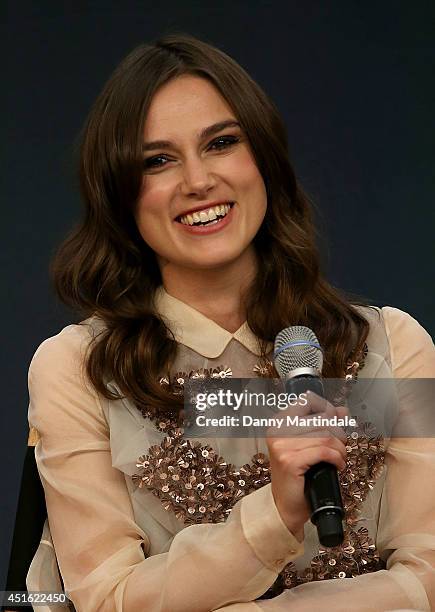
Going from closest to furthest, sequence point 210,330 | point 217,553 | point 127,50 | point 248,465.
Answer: point 217,553 → point 248,465 → point 210,330 → point 127,50

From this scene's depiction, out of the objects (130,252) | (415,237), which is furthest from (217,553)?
(415,237)

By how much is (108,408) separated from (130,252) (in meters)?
0.28

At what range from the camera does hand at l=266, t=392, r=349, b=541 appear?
1.46m

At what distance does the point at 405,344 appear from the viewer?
6.88 feet

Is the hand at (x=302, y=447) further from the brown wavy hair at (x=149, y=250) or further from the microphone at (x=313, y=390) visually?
the brown wavy hair at (x=149, y=250)

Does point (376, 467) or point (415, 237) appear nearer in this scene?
point (376, 467)

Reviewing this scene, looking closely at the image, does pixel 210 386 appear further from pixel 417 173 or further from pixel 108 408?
pixel 417 173

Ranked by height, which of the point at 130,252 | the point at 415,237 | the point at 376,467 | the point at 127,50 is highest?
the point at 127,50

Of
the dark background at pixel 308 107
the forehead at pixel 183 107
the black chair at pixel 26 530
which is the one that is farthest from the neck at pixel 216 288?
the dark background at pixel 308 107

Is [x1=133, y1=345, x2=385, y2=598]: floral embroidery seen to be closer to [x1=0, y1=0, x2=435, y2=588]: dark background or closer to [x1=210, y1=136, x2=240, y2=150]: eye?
[x1=210, y1=136, x2=240, y2=150]: eye

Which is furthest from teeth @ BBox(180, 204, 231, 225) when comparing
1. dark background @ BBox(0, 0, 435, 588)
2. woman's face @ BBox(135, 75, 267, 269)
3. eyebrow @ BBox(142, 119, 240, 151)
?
dark background @ BBox(0, 0, 435, 588)

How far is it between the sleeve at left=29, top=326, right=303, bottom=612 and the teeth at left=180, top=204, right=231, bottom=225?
0.26 meters

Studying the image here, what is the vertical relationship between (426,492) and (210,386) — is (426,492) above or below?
below

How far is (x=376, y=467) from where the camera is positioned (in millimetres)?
1999
